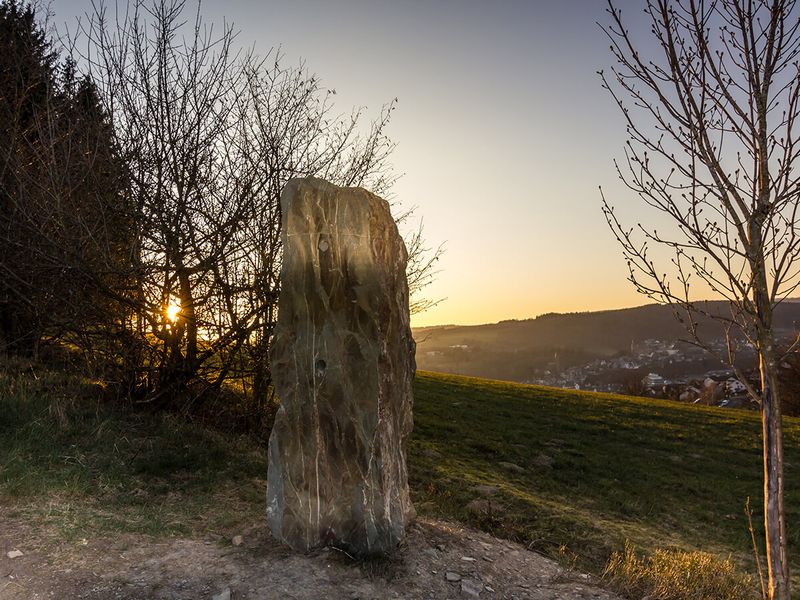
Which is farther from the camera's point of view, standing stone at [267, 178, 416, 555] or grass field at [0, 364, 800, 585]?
grass field at [0, 364, 800, 585]

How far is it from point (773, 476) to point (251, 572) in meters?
4.32

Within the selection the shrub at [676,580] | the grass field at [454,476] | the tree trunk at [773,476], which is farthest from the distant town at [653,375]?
the tree trunk at [773,476]

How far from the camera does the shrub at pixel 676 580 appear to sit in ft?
18.1

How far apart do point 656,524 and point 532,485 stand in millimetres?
2412

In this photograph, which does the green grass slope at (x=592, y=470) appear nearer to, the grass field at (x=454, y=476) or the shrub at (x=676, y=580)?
the grass field at (x=454, y=476)

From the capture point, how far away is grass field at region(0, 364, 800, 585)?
6.32 metres

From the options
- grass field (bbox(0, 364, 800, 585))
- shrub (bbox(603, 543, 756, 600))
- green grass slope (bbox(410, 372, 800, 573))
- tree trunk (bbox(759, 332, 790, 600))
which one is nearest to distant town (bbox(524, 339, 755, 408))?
green grass slope (bbox(410, 372, 800, 573))

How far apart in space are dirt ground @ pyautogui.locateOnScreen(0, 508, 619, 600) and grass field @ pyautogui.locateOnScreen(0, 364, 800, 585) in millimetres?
384

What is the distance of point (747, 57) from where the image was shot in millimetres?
4250

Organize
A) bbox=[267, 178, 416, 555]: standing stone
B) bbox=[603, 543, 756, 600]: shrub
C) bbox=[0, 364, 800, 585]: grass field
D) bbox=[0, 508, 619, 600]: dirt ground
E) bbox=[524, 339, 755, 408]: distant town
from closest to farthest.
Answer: bbox=[0, 508, 619, 600]: dirt ground < bbox=[267, 178, 416, 555]: standing stone < bbox=[603, 543, 756, 600]: shrub < bbox=[0, 364, 800, 585]: grass field < bbox=[524, 339, 755, 408]: distant town

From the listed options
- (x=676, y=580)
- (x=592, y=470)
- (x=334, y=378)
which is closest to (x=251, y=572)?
(x=334, y=378)

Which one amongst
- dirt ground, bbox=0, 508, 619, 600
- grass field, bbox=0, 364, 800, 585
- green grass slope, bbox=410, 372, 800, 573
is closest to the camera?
dirt ground, bbox=0, 508, 619, 600

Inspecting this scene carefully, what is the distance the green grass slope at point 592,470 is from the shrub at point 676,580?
91cm

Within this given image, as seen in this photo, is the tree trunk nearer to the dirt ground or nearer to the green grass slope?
the dirt ground
